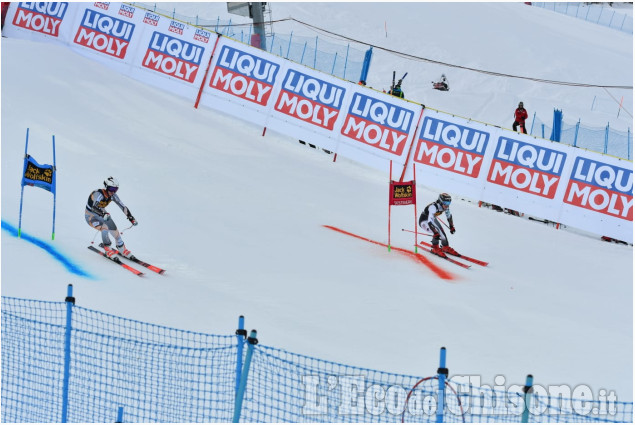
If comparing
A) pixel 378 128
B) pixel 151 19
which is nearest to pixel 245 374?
pixel 378 128

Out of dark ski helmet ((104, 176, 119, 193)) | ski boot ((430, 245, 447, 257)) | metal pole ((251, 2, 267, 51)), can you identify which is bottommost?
dark ski helmet ((104, 176, 119, 193))

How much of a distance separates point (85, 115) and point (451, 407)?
587 inches

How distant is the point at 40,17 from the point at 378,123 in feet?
33.3

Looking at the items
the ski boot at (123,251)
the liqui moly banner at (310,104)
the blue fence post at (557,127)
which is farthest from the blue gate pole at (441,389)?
the blue fence post at (557,127)

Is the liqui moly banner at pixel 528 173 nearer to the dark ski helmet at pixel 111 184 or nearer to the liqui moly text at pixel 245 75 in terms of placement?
the liqui moly text at pixel 245 75

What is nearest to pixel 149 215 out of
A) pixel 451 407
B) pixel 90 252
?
pixel 90 252

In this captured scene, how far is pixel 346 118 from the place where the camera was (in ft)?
74.3

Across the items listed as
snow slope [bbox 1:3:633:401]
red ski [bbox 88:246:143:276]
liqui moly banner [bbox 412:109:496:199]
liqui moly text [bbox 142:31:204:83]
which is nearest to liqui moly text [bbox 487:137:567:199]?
liqui moly banner [bbox 412:109:496:199]

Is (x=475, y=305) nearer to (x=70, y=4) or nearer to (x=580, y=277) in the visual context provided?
(x=580, y=277)

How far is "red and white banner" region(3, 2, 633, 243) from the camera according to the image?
2059cm

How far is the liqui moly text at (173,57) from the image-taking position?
2430 centimetres

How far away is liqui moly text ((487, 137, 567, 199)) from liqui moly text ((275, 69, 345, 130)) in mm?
4065

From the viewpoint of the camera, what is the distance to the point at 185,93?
24.7 meters

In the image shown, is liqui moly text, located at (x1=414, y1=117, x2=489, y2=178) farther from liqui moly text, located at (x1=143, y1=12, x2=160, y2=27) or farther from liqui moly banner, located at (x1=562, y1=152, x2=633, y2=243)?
liqui moly text, located at (x1=143, y1=12, x2=160, y2=27)
